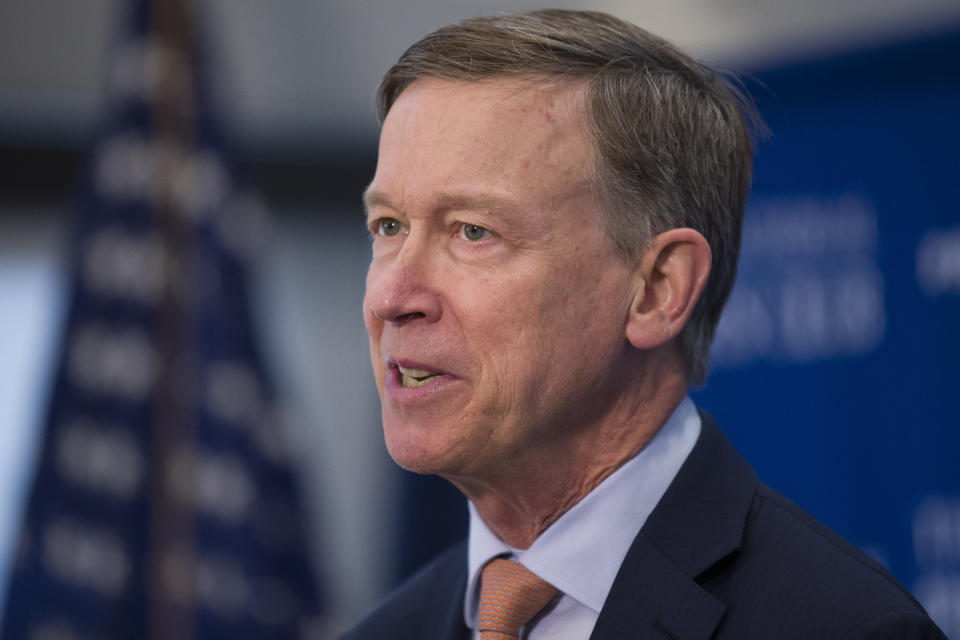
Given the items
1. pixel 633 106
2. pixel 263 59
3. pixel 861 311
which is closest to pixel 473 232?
pixel 633 106

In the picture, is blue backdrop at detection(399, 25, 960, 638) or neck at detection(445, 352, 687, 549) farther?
blue backdrop at detection(399, 25, 960, 638)

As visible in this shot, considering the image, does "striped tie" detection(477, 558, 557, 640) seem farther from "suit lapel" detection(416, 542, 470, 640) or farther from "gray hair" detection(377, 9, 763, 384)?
"gray hair" detection(377, 9, 763, 384)

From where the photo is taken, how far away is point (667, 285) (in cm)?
132

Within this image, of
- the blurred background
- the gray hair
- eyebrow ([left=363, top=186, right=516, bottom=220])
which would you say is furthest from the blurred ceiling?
eyebrow ([left=363, top=186, right=516, bottom=220])

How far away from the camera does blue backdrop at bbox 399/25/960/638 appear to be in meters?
2.45

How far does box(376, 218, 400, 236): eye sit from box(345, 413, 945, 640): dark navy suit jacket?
19.2 inches

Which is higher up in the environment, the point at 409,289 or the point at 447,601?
the point at 409,289

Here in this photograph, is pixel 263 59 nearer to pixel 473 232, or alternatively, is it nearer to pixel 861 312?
pixel 861 312

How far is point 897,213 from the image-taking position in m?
2.53

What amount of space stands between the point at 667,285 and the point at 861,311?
1438 millimetres

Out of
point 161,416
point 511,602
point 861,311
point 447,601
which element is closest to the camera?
point 511,602

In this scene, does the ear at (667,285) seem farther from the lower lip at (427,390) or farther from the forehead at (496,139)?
the lower lip at (427,390)

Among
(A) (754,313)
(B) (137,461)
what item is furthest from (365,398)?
(A) (754,313)

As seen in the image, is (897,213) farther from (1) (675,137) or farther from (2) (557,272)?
(2) (557,272)
